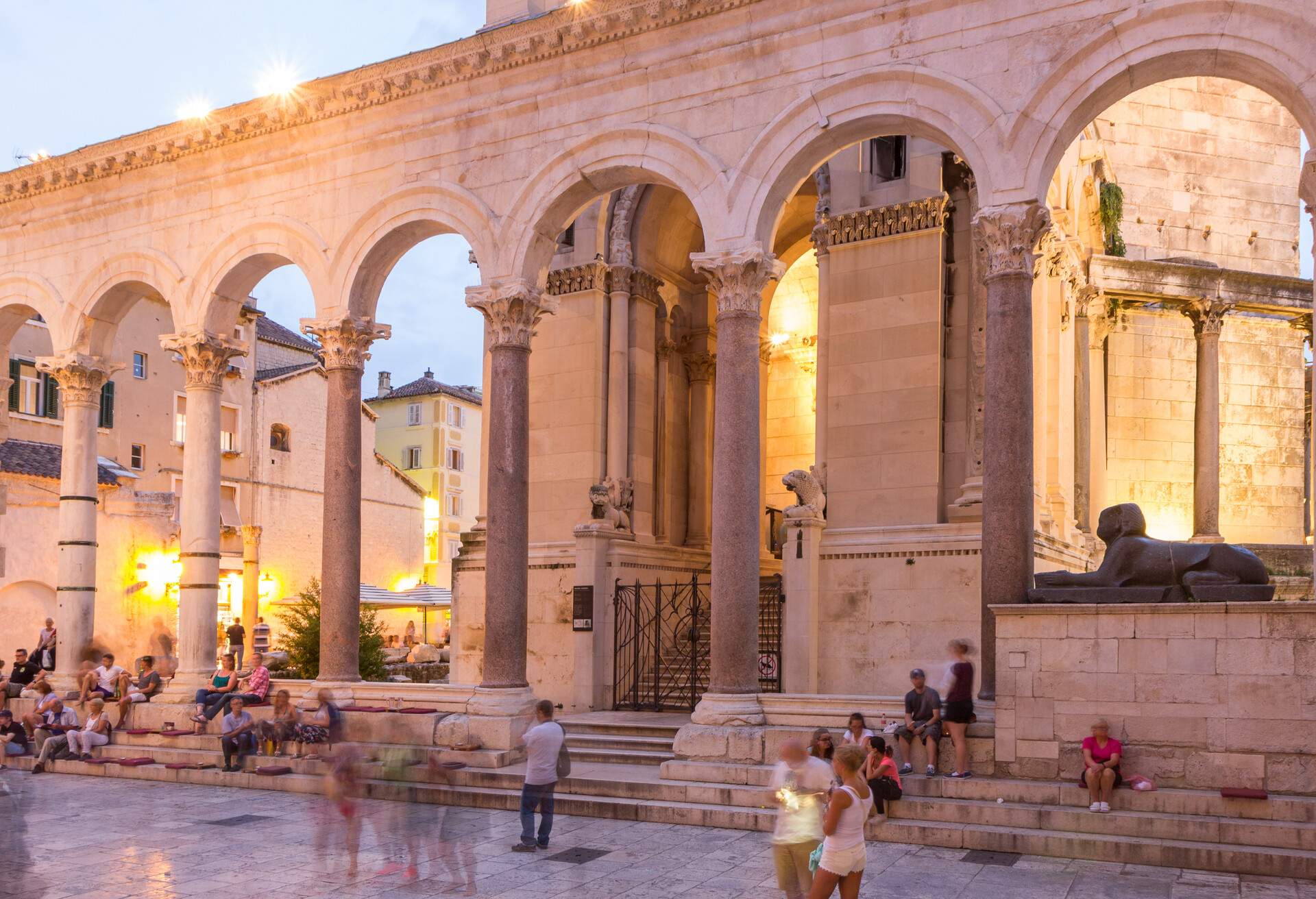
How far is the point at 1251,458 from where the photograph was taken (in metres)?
22.1

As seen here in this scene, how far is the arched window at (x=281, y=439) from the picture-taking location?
4403cm

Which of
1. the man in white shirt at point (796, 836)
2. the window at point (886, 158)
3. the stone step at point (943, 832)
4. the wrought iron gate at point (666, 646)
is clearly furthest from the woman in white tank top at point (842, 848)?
the window at point (886, 158)

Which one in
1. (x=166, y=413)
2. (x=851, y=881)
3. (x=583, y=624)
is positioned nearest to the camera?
(x=851, y=881)

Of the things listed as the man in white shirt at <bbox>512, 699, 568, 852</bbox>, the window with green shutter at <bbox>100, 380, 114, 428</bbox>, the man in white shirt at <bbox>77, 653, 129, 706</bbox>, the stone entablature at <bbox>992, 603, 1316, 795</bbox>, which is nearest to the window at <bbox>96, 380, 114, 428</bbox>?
the window with green shutter at <bbox>100, 380, 114, 428</bbox>

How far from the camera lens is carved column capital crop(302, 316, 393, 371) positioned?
57.9 ft

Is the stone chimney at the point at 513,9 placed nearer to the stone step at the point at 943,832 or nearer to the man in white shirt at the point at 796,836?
the stone step at the point at 943,832

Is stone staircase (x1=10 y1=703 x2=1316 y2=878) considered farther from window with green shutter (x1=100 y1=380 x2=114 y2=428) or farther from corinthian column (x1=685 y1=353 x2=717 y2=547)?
window with green shutter (x1=100 y1=380 x2=114 y2=428)

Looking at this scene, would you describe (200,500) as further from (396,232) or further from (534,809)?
(534,809)

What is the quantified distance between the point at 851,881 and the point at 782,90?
32.4ft

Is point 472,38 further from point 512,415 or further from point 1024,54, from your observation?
point 1024,54

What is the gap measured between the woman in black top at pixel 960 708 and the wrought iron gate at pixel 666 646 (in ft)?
16.8

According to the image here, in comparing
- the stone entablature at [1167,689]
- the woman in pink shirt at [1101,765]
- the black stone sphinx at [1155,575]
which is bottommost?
the woman in pink shirt at [1101,765]

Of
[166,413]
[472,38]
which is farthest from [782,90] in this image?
[166,413]

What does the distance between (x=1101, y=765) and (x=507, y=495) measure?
25.9ft
